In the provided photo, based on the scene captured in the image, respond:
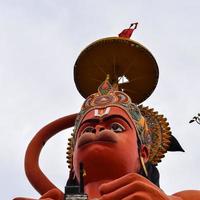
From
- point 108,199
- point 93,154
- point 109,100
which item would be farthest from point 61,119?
point 108,199

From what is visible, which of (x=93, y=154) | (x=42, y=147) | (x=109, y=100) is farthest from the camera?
(x=42, y=147)

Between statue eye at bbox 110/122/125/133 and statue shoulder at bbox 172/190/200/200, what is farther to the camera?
statue eye at bbox 110/122/125/133

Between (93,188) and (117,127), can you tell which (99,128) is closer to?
(117,127)

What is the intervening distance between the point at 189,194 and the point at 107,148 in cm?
146

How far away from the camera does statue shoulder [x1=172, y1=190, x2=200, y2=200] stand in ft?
29.4

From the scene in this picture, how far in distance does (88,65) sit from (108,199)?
3.66 m

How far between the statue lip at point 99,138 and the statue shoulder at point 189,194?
1325mm

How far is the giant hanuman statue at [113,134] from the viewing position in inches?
322

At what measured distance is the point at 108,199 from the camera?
760cm

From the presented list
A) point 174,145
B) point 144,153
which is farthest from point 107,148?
point 174,145

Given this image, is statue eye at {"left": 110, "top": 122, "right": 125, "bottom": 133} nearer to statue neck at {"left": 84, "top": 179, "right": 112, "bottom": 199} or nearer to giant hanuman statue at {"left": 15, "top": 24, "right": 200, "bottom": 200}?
giant hanuman statue at {"left": 15, "top": 24, "right": 200, "bottom": 200}

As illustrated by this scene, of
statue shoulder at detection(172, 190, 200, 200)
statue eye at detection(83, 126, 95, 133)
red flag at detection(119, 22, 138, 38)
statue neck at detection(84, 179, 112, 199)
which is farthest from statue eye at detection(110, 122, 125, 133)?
red flag at detection(119, 22, 138, 38)

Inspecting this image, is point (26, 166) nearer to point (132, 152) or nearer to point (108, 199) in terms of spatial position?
point (132, 152)

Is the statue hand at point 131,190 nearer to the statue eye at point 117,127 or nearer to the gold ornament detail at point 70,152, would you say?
the statue eye at point 117,127
